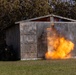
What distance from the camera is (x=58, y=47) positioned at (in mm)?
28359

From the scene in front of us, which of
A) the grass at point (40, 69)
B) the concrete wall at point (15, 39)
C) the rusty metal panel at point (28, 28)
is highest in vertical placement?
the rusty metal panel at point (28, 28)

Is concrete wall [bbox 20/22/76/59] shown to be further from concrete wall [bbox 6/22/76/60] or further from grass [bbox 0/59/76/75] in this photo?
grass [bbox 0/59/76/75]

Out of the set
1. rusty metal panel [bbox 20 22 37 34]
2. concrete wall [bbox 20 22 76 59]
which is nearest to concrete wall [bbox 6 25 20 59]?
rusty metal panel [bbox 20 22 37 34]

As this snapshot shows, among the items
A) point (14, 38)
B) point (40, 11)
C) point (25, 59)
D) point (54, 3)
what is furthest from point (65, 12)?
point (25, 59)

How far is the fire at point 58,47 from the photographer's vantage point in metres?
27.9

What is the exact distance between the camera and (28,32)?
27.6m

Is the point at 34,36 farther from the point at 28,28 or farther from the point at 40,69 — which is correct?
the point at 40,69

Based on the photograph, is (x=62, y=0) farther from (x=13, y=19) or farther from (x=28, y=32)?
(x=28, y=32)

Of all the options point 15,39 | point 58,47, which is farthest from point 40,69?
point 15,39

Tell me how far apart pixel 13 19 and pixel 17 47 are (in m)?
14.8

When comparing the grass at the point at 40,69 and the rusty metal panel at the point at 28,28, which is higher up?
the rusty metal panel at the point at 28,28

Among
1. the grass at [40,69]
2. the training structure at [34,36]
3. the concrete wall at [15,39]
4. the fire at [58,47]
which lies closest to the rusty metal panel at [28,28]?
the training structure at [34,36]

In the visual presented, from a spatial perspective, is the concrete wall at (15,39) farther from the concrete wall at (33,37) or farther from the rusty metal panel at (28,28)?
the rusty metal panel at (28,28)

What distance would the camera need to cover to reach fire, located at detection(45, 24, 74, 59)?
91.5ft
